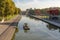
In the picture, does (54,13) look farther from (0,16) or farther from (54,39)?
(54,39)

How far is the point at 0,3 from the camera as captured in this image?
42.8 m

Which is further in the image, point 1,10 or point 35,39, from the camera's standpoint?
point 1,10

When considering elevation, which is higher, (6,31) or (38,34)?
(6,31)

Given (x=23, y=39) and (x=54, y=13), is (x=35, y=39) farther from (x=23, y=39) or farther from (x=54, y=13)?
(x=54, y=13)

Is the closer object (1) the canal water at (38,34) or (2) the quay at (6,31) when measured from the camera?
(2) the quay at (6,31)

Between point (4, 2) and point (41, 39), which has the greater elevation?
point (4, 2)

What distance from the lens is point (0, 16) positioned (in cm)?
4625

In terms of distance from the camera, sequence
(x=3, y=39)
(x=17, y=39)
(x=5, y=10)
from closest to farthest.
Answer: (x=3, y=39) < (x=17, y=39) < (x=5, y=10)

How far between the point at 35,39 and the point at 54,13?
187 ft

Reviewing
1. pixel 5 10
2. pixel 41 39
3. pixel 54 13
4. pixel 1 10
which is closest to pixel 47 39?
pixel 41 39

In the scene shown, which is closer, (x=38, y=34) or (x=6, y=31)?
(x=6, y=31)

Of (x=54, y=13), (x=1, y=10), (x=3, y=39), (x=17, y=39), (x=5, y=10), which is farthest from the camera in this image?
(x=54, y=13)

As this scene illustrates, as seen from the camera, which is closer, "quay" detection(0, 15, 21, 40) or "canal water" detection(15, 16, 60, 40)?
"quay" detection(0, 15, 21, 40)

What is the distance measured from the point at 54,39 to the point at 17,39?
12.6 ft
